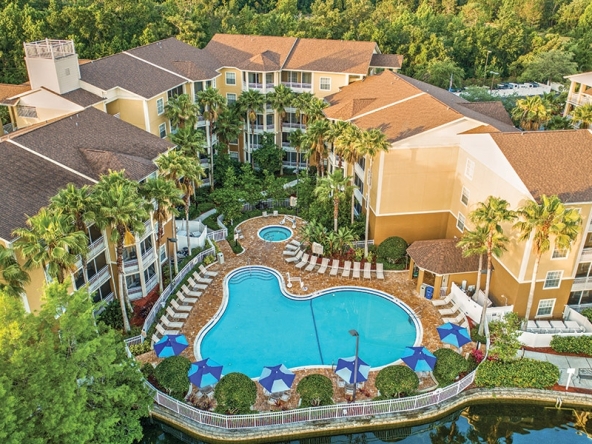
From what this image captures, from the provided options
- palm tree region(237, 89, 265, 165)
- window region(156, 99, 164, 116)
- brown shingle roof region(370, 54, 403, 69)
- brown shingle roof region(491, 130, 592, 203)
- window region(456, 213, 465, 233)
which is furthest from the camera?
brown shingle roof region(370, 54, 403, 69)

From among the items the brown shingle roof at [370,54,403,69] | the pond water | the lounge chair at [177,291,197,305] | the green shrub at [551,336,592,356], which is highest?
the brown shingle roof at [370,54,403,69]

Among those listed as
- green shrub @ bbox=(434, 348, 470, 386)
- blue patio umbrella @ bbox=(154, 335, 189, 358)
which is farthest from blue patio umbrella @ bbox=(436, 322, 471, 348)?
blue patio umbrella @ bbox=(154, 335, 189, 358)

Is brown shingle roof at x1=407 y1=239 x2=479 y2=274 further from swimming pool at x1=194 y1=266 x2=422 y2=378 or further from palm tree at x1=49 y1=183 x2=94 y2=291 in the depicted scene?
palm tree at x1=49 y1=183 x2=94 y2=291

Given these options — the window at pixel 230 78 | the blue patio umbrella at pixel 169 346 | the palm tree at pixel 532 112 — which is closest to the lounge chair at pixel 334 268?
the blue patio umbrella at pixel 169 346

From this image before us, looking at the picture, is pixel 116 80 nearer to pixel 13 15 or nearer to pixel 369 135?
pixel 369 135

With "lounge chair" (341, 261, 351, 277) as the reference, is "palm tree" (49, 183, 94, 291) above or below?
above

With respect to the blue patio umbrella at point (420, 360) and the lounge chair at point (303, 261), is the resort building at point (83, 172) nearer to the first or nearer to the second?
the lounge chair at point (303, 261)

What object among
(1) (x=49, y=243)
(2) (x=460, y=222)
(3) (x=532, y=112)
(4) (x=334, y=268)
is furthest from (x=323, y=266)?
(3) (x=532, y=112)
